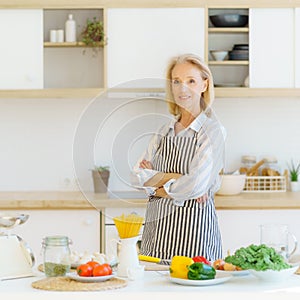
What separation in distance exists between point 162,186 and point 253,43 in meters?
1.88

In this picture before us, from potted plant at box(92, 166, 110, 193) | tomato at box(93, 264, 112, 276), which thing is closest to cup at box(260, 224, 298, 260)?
tomato at box(93, 264, 112, 276)

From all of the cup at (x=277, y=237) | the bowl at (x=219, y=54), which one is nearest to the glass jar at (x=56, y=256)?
the cup at (x=277, y=237)

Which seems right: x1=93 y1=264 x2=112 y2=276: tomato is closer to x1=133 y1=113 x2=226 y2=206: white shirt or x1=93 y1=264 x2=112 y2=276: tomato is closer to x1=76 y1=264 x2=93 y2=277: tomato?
x1=76 y1=264 x2=93 y2=277: tomato

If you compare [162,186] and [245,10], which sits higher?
[245,10]

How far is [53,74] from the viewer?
4820mm

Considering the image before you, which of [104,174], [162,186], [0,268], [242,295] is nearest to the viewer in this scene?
[242,295]

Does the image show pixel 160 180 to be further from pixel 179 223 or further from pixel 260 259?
pixel 260 259

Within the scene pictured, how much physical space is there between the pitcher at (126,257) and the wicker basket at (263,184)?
7.42ft

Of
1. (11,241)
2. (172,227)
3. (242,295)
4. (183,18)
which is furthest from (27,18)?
(242,295)

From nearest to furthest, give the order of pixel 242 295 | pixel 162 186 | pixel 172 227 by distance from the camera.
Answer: pixel 242 295 → pixel 162 186 → pixel 172 227

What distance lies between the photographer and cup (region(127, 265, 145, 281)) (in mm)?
2482

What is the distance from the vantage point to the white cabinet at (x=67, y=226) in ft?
14.2

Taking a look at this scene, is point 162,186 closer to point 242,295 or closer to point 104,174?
point 242,295

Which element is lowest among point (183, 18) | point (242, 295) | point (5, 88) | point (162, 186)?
→ point (242, 295)
